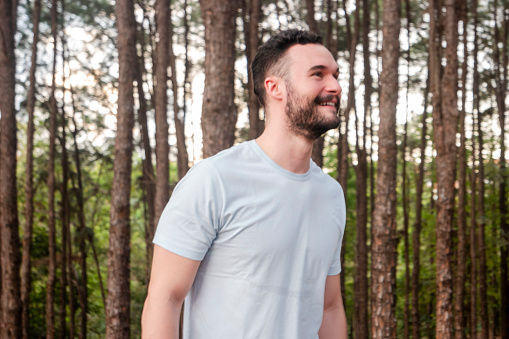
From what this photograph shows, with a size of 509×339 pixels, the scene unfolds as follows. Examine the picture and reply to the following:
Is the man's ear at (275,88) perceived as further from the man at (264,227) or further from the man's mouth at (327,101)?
the man's mouth at (327,101)

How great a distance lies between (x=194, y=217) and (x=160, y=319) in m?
0.28

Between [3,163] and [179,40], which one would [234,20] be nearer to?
[3,163]

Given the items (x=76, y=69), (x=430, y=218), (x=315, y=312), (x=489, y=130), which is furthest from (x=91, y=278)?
(x=315, y=312)

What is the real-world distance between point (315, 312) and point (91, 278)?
1810cm

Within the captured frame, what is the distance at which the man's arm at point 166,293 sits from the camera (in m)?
1.59

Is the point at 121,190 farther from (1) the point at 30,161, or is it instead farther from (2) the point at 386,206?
(1) the point at 30,161

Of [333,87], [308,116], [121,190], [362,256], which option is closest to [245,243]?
[308,116]

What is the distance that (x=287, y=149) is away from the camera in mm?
1793

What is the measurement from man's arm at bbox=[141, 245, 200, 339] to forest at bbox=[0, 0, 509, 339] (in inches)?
170

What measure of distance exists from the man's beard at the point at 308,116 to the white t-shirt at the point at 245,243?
13cm

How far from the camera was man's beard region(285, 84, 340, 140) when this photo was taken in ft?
5.74

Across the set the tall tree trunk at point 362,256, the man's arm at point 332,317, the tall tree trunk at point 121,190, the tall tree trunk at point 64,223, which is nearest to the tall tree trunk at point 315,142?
the tall tree trunk at point 121,190

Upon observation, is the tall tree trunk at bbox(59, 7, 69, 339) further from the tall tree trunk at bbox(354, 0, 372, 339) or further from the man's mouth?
the man's mouth

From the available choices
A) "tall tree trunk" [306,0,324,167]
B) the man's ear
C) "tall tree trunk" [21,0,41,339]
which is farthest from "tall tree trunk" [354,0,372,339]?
the man's ear
